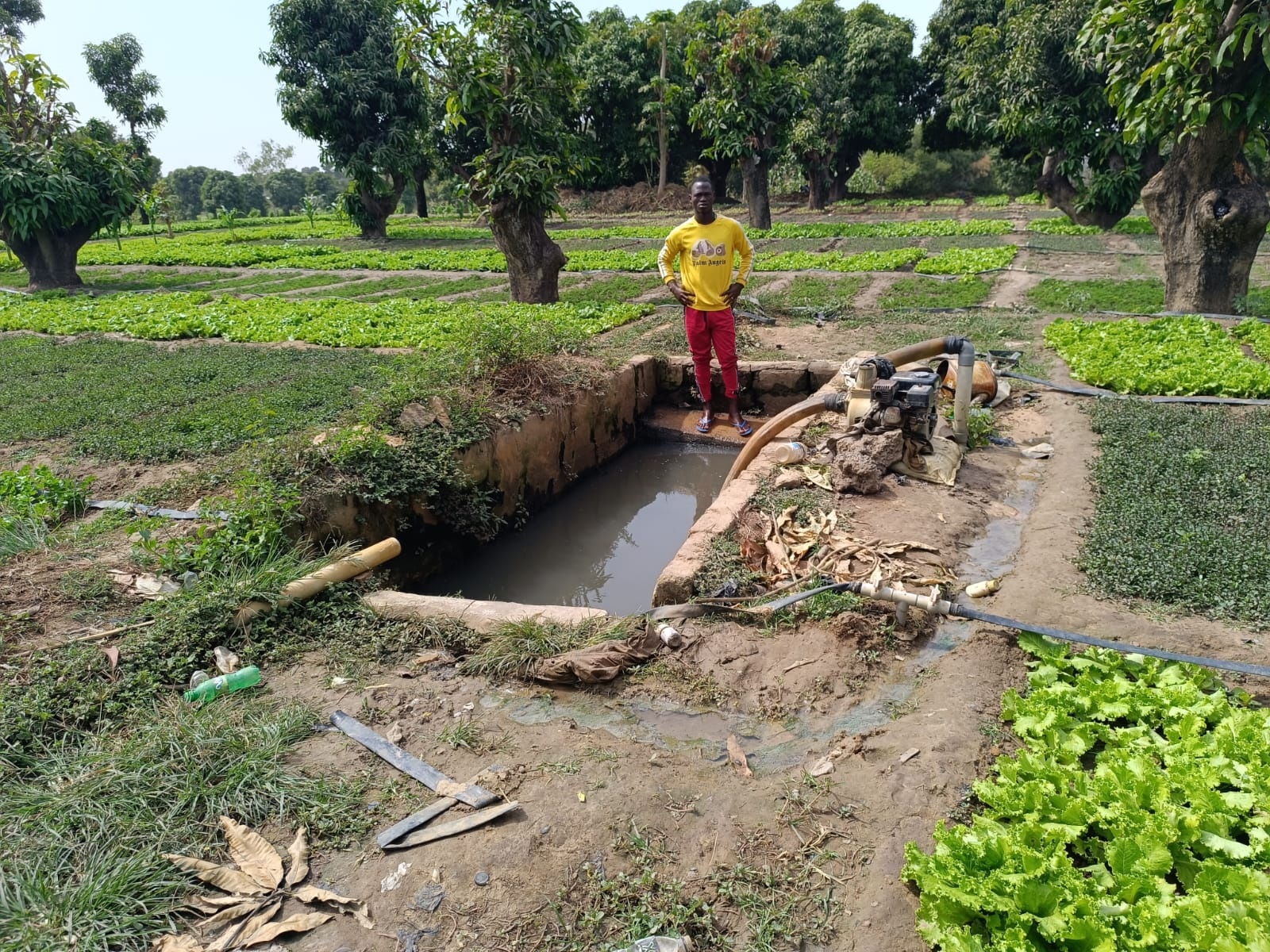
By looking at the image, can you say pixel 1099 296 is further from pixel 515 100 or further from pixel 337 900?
pixel 337 900

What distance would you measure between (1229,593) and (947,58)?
27.6 meters

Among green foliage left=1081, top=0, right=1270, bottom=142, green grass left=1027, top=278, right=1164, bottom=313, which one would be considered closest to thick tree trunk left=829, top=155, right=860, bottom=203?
green grass left=1027, top=278, right=1164, bottom=313

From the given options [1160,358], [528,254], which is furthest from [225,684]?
[528,254]

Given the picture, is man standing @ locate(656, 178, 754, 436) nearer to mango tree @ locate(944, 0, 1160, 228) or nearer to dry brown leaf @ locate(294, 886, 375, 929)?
dry brown leaf @ locate(294, 886, 375, 929)

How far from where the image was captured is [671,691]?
364 centimetres

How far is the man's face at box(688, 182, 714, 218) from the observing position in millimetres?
6816

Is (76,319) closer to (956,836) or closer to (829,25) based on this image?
(956,836)

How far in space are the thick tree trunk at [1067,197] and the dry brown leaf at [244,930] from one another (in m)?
21.9

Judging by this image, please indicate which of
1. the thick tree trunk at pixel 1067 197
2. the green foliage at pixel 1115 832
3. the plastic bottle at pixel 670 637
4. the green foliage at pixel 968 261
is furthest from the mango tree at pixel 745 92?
the green foliage at pixel 1115 832

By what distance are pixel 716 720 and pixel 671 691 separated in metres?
0.28

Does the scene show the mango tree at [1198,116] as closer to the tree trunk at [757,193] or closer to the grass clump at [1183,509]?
the grass clump at [1183,509]

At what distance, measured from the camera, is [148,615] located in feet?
12.7

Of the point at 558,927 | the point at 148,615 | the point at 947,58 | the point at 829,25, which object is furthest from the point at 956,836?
the point at 829,25

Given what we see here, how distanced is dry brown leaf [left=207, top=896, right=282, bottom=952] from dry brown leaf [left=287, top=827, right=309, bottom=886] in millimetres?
93
